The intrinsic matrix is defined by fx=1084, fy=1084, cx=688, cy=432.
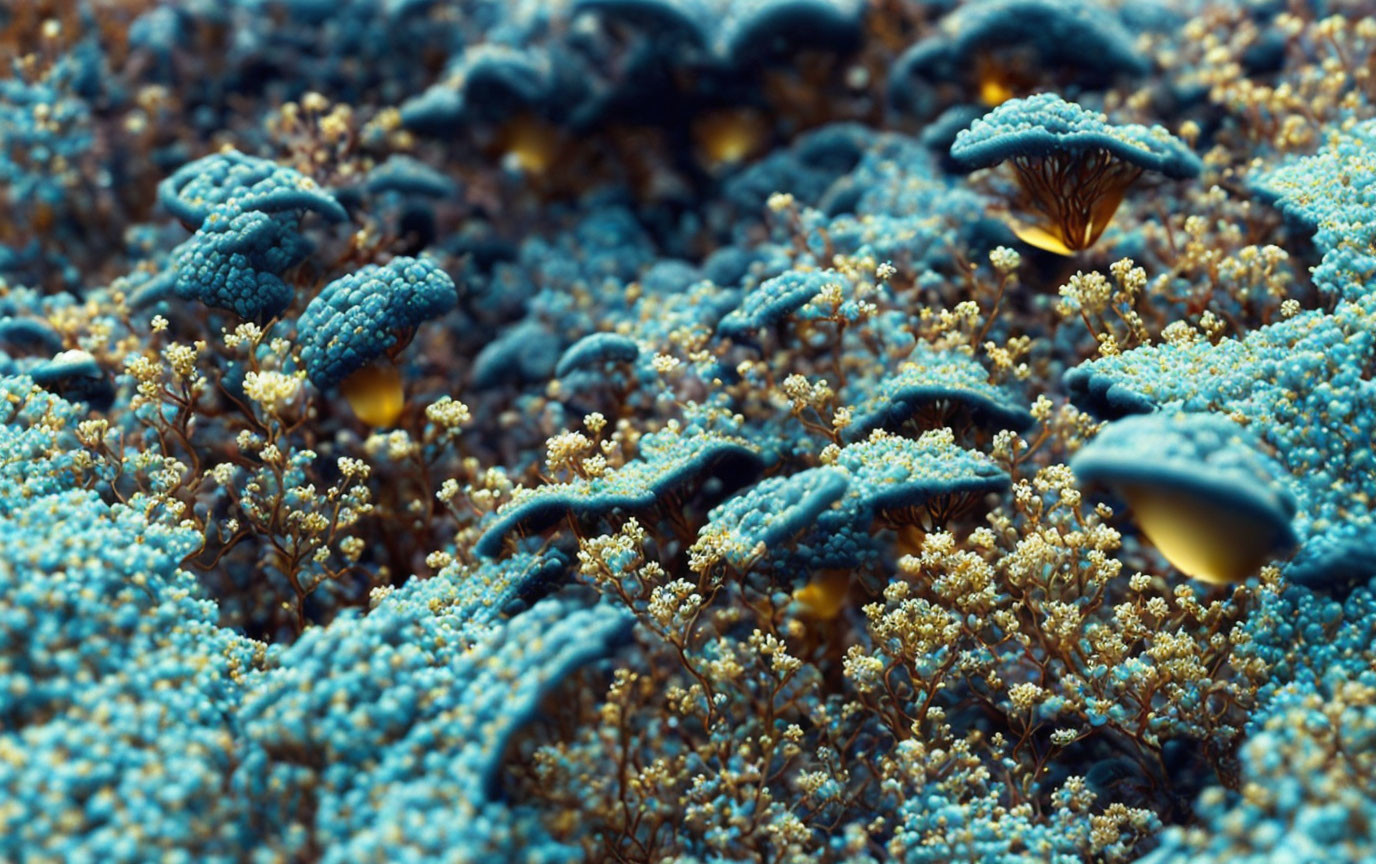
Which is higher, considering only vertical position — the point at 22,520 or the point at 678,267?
the point at 678,267

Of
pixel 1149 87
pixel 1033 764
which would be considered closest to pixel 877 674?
pixel 1033 764

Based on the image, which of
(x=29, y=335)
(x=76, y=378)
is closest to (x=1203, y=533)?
(x=76, y=378)

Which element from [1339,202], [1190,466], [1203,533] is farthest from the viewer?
[1339,202]

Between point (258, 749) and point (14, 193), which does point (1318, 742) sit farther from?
point (14, 193)

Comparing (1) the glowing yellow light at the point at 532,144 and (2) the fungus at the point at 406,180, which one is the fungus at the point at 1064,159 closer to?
(2) the fungus at the point at 406,180

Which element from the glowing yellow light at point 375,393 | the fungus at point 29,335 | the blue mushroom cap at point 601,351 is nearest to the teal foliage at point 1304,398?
the blue mushroom cap at point 601,351

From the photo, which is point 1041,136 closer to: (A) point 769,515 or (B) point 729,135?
(A) point 769,515

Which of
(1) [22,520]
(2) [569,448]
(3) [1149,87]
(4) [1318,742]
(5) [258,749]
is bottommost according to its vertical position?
(4) [1318,742]
